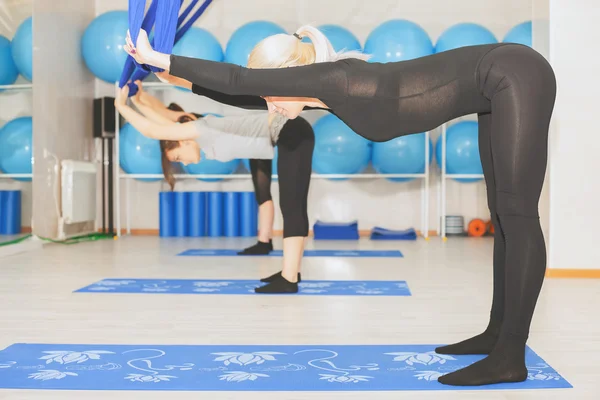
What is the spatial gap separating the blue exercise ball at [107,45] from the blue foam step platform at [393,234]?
2.39 meters

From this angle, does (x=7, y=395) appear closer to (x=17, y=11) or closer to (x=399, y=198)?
(x=17, y=11)

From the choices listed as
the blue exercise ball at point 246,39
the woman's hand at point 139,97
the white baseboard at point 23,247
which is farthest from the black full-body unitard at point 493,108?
the blue exercise ball at point 246,39

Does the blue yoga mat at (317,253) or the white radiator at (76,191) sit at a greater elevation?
the white radiator at (76,191)

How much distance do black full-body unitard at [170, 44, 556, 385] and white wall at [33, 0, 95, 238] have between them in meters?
3.80

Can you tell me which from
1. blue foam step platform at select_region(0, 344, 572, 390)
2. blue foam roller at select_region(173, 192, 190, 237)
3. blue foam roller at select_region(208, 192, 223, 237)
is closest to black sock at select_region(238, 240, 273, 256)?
blue foam roller at select_region(208, 192, 223, 237)

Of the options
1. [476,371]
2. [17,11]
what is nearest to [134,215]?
[17,11]

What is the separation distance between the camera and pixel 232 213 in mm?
5496

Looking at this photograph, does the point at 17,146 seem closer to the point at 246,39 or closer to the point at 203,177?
the point at 203,177

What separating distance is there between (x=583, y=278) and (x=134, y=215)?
4.00m

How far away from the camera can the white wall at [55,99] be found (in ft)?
15.7

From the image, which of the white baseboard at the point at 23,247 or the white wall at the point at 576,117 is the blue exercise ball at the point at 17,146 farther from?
the white wall at the point at 576,117

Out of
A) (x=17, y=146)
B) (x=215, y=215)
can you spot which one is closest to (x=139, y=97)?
(x=17, y=146)

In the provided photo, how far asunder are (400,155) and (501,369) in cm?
354

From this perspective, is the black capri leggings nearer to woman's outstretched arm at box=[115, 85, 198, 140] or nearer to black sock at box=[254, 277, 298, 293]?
black sock at box=[254, 277, 298, 293]
